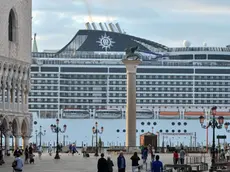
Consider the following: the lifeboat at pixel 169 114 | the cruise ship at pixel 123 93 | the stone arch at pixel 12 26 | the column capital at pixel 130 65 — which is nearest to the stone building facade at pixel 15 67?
the stone arch at pixel 12 26

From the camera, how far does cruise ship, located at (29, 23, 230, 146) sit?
106m

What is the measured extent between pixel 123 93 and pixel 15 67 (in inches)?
1532

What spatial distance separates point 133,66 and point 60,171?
31607 millimetres

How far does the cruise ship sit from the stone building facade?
31.3 meters

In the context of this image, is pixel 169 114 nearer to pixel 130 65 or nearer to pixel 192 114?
pixel 192 114

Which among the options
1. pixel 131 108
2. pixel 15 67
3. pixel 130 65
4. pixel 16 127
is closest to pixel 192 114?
pixel 130 65

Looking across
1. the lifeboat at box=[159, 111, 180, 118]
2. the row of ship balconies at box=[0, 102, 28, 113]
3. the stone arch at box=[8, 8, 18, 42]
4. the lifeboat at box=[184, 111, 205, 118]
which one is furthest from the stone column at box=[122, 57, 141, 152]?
the lifeboat at box=[184, 111, 205, 118]

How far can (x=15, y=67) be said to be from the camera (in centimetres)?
7050

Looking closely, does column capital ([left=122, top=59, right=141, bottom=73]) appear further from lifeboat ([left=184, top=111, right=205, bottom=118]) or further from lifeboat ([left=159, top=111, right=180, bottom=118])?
lifeboat ([left=184, top=111, right=205, bottom=118])

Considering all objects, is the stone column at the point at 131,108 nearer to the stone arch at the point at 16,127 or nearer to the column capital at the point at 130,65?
the column capital at the point at 130,65

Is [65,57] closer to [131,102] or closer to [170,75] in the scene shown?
[170,75]

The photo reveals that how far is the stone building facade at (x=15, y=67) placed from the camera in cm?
6788

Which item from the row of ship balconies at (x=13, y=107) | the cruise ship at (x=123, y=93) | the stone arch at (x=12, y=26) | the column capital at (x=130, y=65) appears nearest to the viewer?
the row of ship balconies at (x=13, y=107)

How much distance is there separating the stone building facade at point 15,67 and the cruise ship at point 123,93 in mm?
31297
